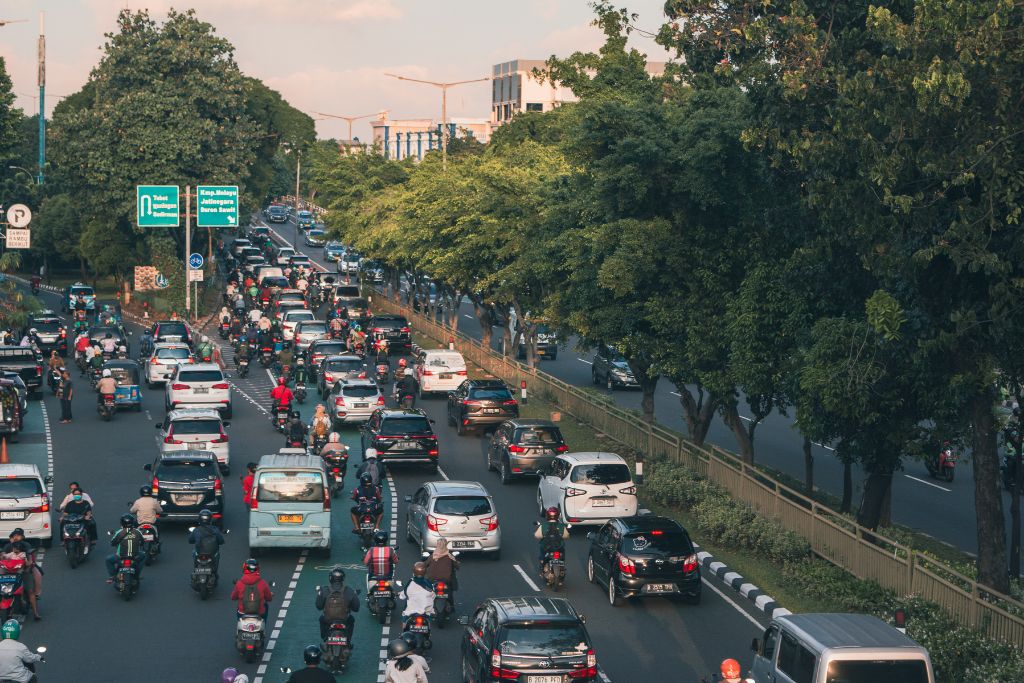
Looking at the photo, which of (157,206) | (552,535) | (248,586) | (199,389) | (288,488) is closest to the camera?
(248,586)

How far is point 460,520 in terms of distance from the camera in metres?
26.6

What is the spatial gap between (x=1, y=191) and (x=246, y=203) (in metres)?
17.2

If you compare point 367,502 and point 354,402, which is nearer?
point 367,502

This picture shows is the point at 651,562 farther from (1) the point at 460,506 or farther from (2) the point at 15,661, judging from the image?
(2) the point at 15,661

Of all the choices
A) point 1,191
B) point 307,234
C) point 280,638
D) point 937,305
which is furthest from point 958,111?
point 307,234

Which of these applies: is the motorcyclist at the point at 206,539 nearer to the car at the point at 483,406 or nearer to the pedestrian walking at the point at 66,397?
the car at the point at 483,406

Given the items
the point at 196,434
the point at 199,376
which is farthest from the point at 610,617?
the point at 199,376

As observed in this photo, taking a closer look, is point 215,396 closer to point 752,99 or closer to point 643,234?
point 643,234

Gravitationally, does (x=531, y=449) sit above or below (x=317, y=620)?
above

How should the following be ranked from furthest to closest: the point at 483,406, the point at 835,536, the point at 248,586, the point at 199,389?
the point at 199,389 → the point at 483,406 → the point at 835,536 → the point at 248,586

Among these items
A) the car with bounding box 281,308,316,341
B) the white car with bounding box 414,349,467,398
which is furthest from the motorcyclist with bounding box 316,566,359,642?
the car with bounding box 281,308,316,341

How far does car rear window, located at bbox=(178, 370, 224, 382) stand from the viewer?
43.9m

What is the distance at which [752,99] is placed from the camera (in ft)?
84.2

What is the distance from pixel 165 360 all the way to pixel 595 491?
26214 mm
